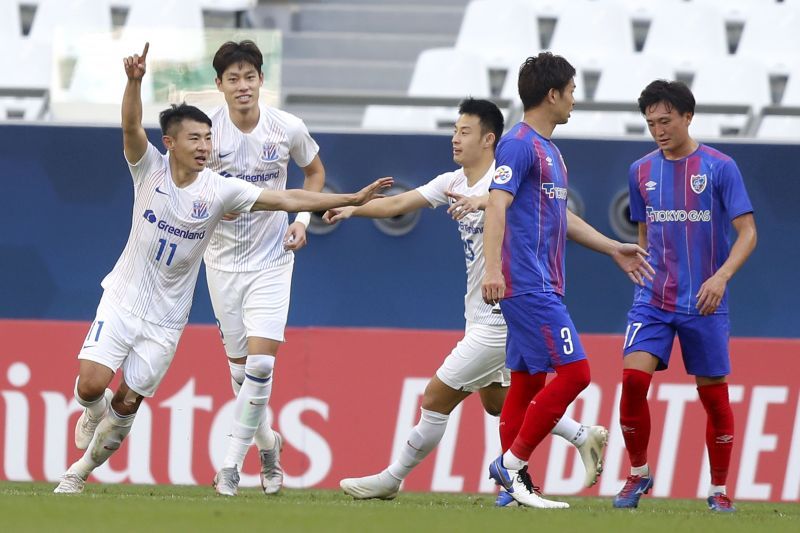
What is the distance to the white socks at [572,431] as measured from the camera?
7.02 metres

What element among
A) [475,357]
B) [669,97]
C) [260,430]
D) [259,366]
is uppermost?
[669,97]

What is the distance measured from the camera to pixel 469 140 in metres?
7.25

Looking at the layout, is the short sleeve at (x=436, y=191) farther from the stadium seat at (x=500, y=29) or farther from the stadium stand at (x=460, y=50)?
the stadium seat at (x=500, y=29)

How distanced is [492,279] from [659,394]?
11.6 ft

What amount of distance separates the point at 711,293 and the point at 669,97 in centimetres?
95

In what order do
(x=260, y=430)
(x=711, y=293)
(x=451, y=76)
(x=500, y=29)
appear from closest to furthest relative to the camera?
(x=711, y=293) < (x=260, y=430) < (x=451, y=76) < (x=500, y=29)

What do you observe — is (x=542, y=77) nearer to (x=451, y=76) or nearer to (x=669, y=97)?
(x=669, y=97)

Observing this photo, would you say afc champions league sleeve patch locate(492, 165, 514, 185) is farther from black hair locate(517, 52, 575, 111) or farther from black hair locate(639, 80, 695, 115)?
black hair locate(639, 80, 695, 115)

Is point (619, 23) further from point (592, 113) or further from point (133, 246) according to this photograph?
point (133, 246)

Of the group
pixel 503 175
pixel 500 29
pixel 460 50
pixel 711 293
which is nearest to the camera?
pixel 503 175

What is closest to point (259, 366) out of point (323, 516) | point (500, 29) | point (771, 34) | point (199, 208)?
point (199, 208)

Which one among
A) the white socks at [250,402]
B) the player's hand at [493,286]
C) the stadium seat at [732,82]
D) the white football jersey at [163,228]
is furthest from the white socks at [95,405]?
the stadium seat at [732,82]

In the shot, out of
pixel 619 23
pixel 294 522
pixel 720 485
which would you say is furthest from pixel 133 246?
pixel 619 23

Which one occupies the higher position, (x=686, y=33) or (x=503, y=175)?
(x=686, y=33)
